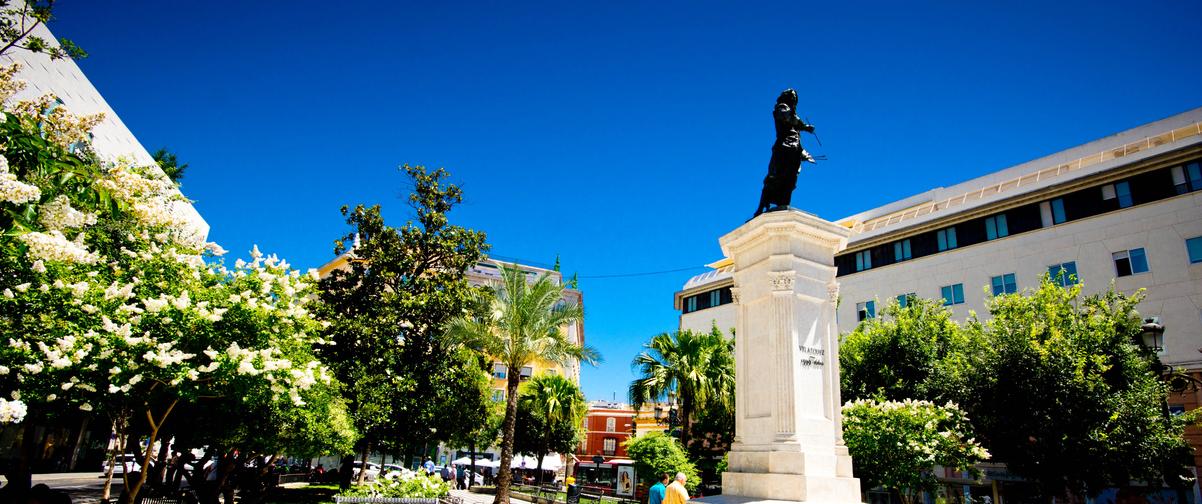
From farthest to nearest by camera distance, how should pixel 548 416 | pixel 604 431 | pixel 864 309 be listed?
1. pixel 604 431
2. pixel 864 309
3. pixel 548 416

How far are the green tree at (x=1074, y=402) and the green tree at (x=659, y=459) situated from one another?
8862 millimetres

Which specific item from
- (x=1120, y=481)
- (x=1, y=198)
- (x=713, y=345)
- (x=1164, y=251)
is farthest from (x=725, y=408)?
(x=1, y=198)

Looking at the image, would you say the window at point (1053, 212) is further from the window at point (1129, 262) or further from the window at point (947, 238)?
the window at point (947, 238)

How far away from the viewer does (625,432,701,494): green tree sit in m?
20.3

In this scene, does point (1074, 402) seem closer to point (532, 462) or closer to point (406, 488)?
point (406, 488)

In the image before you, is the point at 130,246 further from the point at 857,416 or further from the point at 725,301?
the point at 725,301

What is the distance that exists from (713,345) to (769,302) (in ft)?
53.9

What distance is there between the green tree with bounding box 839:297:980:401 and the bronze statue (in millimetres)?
12766

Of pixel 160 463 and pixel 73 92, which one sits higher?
pixel 73 92

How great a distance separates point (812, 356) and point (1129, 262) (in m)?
25.1

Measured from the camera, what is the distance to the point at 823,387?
10.0m

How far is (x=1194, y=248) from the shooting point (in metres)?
24.6

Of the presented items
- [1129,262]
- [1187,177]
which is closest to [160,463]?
[1129,262]

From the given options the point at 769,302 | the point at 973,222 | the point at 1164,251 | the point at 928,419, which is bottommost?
the point at 928,419
